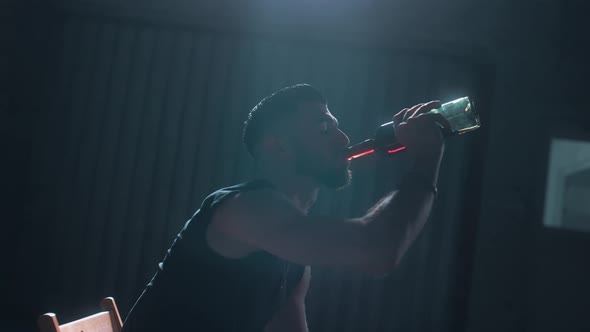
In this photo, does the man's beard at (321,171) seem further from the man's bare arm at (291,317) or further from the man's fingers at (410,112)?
the man's bare arm at (291,317)

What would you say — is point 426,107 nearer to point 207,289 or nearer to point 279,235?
point 279,235

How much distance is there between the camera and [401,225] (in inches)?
54.0

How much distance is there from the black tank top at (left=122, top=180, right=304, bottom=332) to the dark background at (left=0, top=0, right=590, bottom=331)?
2373 mm

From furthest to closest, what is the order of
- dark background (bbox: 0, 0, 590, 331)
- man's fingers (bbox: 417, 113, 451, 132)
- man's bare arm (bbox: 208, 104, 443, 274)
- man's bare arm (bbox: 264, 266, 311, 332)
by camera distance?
dark background (bbox: 0, 0, 590, 331), man's bare arm (bbox: 264, 266, 311, 332), man's fingers (bbox: 417, 113, 451, 132), man's bare arm (bbox: 208, 104, 443, 274)

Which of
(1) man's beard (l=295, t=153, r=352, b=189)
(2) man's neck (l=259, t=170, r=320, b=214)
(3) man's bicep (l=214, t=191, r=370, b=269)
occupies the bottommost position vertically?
(3) man's bicep (l=214, t=191, r=370, b=269)

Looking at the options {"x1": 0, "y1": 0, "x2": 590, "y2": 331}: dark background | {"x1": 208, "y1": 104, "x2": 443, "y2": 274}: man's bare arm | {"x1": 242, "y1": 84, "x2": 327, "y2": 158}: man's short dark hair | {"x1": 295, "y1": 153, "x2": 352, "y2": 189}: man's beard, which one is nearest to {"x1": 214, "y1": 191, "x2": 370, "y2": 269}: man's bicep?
{"x1": 208, "y1": 104, "x2": 443, "y2": 274}: man's bare arm

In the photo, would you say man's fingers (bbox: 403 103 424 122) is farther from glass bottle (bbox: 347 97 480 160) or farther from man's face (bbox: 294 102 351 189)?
man's face (bbox: 294 102 351 189)

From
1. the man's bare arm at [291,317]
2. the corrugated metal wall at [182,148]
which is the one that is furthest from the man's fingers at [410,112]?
the corrugated metal wall at [182,148]

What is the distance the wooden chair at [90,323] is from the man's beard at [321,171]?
671 mm

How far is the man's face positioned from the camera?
1.66m

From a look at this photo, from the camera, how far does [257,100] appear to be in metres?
3.94

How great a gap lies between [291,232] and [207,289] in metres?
0.26

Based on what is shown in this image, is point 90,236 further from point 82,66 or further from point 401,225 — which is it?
point 401,225

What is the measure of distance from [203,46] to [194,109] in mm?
426
